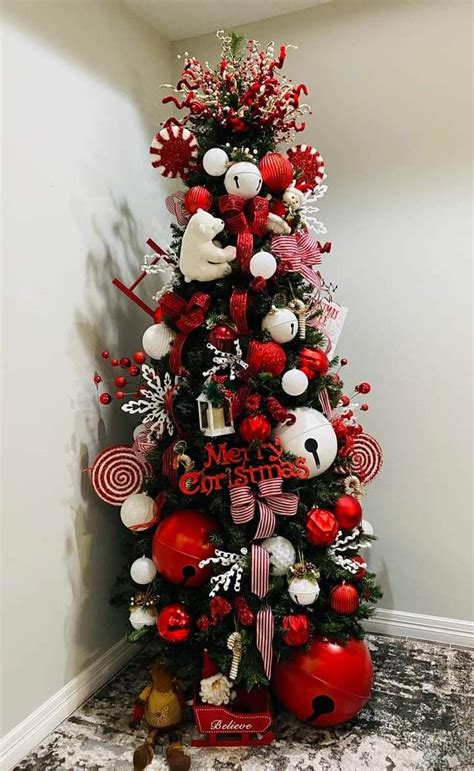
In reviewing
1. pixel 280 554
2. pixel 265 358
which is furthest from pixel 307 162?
pixel 280 554

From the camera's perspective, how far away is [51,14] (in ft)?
6.06

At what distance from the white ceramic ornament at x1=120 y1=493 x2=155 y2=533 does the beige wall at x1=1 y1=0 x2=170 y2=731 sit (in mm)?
193

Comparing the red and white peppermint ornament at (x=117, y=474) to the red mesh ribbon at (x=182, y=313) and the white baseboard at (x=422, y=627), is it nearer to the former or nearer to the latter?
the red mesh ribbon at (x=182, y=313)

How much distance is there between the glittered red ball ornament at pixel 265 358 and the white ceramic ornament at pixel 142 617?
0.81m

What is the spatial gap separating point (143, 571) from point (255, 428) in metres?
0.59

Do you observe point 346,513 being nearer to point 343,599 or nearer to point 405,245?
point 343,599

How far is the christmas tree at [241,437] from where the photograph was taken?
5.70ft

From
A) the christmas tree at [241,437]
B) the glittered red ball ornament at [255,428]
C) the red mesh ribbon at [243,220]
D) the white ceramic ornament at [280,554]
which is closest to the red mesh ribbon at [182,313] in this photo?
the christmas tree at [241,437]

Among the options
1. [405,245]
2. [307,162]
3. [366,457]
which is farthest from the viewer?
[405,245]

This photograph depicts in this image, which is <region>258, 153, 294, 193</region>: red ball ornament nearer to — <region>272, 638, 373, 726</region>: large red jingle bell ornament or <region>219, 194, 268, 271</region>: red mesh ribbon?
<region>219, 194, 268, 271</region>: red mesh ribbon

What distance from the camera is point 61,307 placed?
1907mm

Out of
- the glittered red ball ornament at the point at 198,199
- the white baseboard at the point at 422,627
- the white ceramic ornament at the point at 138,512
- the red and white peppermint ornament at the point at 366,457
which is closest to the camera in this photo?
the glittered red ball ornament at the point at 198,199

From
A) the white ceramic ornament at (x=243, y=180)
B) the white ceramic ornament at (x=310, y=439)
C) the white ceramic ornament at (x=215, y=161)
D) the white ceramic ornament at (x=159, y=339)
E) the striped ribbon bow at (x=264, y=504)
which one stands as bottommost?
the striped ribbon bow at (x=264, y=504)

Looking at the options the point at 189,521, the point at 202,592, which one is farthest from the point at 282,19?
the point at 202,592
